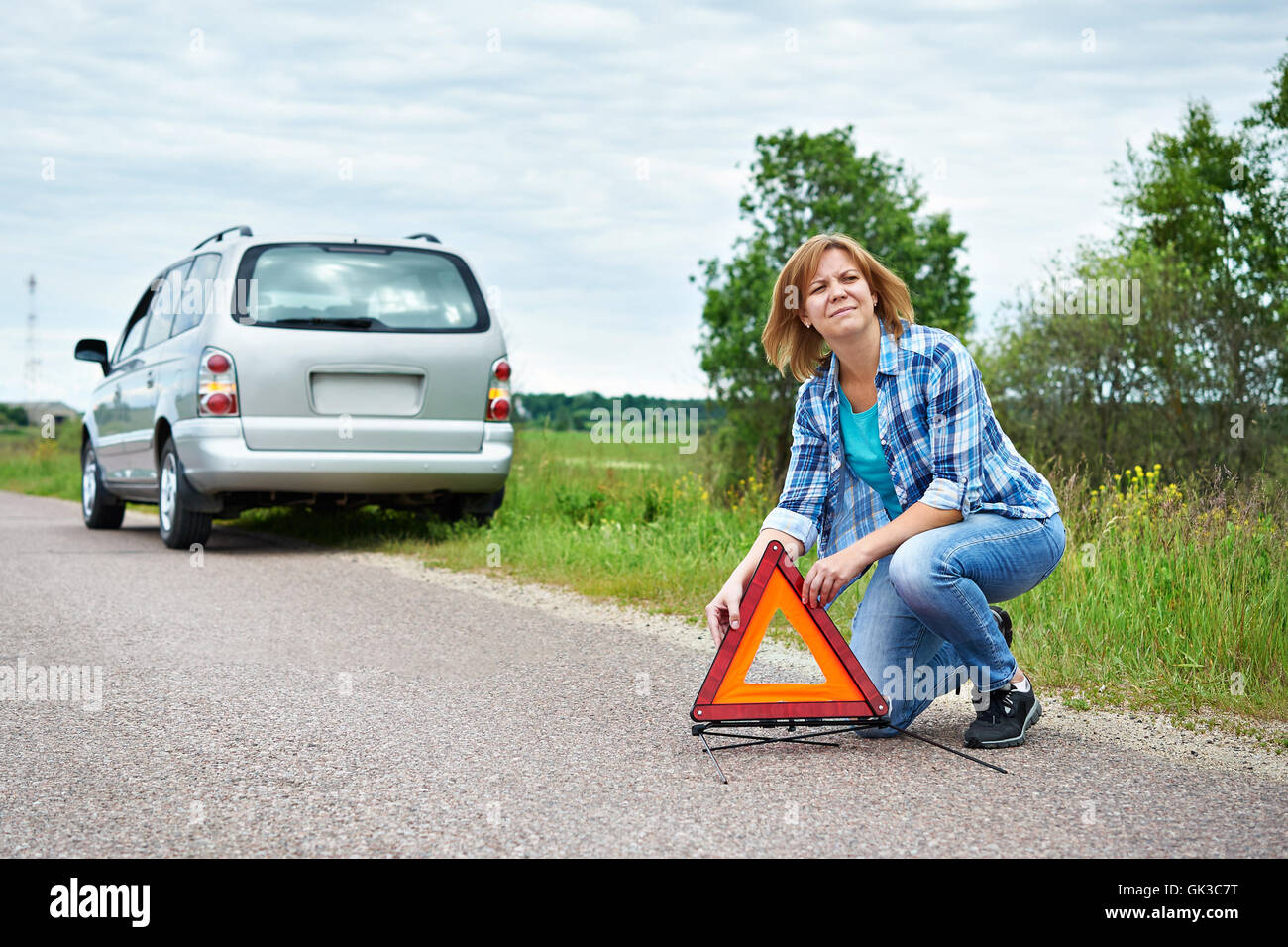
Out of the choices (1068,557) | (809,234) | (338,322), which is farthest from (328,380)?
(809,234)

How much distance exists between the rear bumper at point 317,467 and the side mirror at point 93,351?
3249 millimetres

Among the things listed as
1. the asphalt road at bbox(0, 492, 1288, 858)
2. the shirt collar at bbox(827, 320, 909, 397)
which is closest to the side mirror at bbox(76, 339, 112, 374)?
the asphalt road at bbox(0, 492, 1288, 858)

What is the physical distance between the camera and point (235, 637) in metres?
6.04

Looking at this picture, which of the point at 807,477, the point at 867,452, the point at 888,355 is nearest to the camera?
the point at 888,355

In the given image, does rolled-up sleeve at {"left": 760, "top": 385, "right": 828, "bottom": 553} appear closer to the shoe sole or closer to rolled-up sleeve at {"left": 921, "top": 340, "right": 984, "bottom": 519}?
rolled-up sleeve at {"left": 921, "top": 340, "right": 984, "bottom": 519}

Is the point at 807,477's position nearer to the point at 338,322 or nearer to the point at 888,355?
the point at 888,355

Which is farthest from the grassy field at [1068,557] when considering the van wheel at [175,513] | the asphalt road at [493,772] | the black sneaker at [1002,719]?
the van wheel at [175,513]

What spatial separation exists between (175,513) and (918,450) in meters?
7.32

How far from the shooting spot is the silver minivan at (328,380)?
904 centimetres

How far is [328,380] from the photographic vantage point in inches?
361

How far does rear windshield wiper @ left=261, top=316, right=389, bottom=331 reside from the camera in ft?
29.9

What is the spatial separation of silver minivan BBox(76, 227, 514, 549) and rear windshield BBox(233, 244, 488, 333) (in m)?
0.01
